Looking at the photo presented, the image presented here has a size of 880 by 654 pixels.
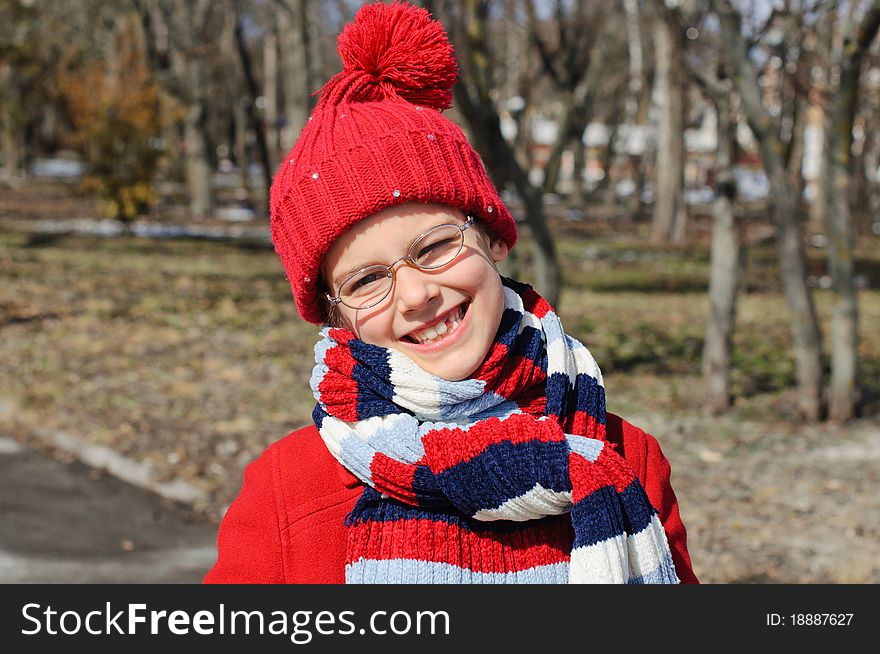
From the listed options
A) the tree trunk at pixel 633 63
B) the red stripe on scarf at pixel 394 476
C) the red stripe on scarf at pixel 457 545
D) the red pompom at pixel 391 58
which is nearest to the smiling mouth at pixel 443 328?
the red stripe on scarf at pixel 394 476

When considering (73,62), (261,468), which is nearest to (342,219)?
(261,468)

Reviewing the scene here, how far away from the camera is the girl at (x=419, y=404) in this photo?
1.68 meters

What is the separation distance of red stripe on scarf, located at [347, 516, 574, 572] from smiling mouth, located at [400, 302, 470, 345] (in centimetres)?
33

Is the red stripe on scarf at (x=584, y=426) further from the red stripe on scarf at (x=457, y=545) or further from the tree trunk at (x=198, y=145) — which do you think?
the tree trunk at (x=198, y=145)

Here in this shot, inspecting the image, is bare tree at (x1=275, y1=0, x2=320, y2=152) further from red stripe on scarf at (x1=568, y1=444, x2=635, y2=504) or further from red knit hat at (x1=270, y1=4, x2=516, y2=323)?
red stripe on scarf at (x1=568, y1=444, x2=635, y2=504)

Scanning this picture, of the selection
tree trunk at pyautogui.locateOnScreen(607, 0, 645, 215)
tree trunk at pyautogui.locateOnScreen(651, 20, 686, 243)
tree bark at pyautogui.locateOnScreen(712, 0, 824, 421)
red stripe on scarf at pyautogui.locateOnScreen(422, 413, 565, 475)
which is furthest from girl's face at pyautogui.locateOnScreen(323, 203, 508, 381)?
tree trunk at pyautogui.locateOnScreen(607, 0, 645, 215)

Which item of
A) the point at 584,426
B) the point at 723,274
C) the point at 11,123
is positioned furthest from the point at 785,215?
the point at 11,123

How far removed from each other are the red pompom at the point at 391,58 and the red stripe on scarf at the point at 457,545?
809mm

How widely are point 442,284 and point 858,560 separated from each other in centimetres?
415

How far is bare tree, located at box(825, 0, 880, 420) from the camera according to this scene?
6668 mm

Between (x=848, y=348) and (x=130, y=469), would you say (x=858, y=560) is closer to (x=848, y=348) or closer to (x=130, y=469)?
(x=848, y=348)

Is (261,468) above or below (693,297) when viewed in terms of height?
above

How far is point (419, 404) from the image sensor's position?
1723 mm

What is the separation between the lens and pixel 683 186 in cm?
2083
